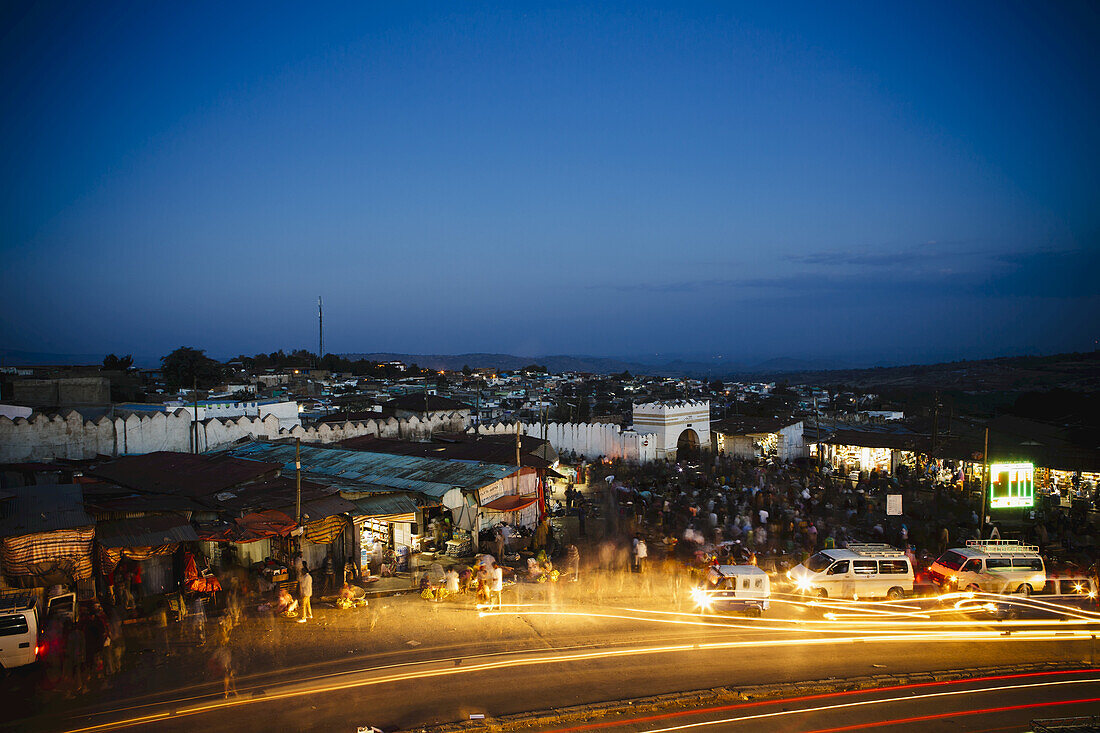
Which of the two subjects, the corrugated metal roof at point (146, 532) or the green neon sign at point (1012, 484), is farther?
the green neon sign at point (1012, 484)

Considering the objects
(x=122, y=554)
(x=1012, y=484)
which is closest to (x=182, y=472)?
(x=122, y=554)

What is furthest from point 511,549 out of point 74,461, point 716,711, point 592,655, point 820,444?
point 820,444

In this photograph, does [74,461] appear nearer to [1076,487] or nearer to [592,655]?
[592,655]

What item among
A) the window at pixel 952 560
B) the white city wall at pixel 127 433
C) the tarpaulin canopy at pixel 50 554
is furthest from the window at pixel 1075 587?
the white city wall at pixel 127 433

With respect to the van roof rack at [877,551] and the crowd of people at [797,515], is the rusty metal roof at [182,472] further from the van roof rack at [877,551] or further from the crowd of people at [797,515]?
the van roof rack at [877,551]

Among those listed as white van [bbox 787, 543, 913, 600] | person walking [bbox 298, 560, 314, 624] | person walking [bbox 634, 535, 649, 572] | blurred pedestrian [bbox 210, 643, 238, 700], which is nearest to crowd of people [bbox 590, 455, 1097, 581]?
person walking [bbox 634, 535, 649, 572]

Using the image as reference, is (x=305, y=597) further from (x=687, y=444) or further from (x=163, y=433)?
(x=687, y=444)
